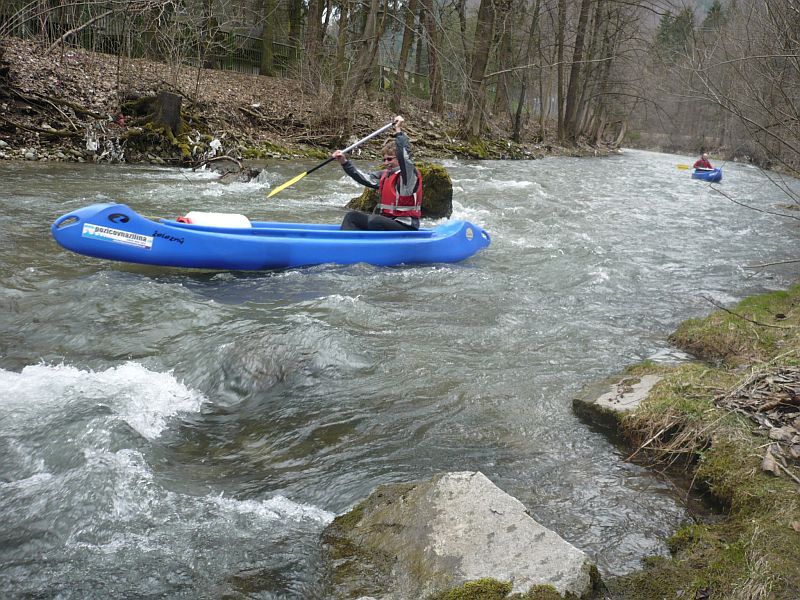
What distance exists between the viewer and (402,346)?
4605mm

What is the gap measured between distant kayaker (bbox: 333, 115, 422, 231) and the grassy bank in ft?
11.5

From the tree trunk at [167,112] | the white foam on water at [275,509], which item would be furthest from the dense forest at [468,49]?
the white foam on water at [275,509]

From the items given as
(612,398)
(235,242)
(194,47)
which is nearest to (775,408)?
(612,398)

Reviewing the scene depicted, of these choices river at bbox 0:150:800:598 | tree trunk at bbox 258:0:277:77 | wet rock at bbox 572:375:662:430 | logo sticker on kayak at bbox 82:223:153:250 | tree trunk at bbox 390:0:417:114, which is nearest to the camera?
river at bbox 0:150:800:598

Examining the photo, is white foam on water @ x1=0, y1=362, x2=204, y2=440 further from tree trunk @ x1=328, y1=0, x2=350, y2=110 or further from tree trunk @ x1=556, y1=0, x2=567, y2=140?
tree trunk @ x1=556, y1=0, x2=567, y2=140

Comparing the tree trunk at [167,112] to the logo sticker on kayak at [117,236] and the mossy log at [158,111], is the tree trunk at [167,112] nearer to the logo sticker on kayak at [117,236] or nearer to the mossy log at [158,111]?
the mossy log at [158,111]

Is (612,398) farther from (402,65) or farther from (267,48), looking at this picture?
(267,48)

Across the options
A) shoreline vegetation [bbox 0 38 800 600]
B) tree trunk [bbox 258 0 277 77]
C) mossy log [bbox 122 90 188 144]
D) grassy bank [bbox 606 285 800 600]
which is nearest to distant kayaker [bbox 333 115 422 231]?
shoreline vegetation [bbox 0 38 800 600]

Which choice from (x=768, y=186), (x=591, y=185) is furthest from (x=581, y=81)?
(x=591, y=185)

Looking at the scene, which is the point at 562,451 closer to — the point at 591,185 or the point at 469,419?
the point at 469,419

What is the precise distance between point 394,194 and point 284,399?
3.69 m

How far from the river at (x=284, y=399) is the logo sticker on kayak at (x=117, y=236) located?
0.31 meters

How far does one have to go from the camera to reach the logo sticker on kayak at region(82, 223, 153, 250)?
5438 mm

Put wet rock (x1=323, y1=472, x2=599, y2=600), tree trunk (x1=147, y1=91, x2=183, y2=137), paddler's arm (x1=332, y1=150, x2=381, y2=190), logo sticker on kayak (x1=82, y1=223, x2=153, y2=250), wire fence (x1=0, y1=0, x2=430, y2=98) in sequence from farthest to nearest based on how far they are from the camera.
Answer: wire fence (x1=0, y1=0, x2=430, y2=98), tree trunk (x1=147, y1=91, x2=183, y2=137), paddler's arm (x1=332, y1=150, x2=381, y2=190), logo sticker on kayak (x1=82, y1=223, x2=153, y2=250), wet rock (x1=323, y1=472, x2=599, y2=600)
